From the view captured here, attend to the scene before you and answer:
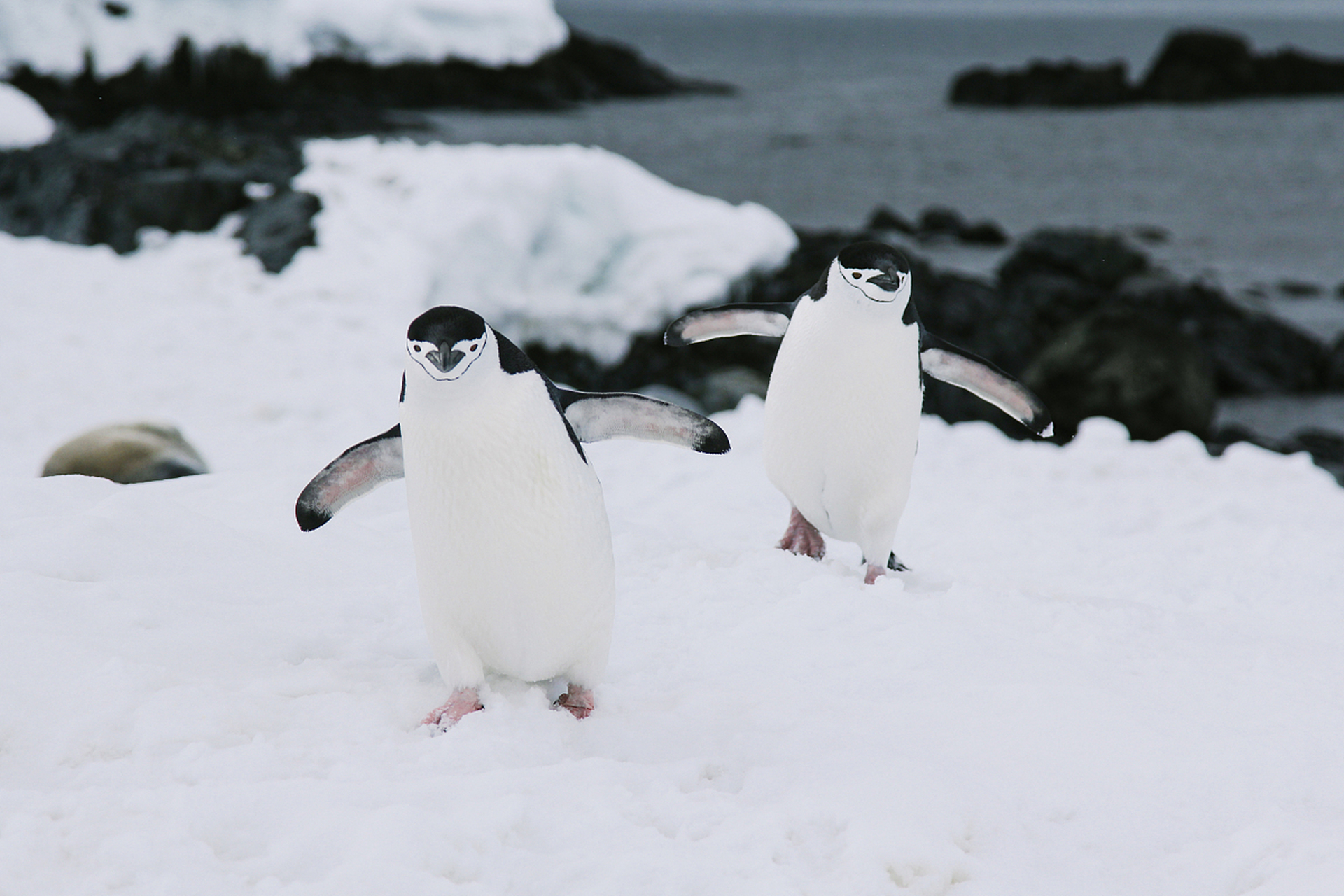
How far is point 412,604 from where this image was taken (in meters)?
2.60

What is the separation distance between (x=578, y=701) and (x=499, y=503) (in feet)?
1.46

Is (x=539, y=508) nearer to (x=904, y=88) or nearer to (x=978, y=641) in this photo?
(x=978, y=641)

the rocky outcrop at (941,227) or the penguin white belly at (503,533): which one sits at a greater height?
the penguin white belly at (503,533)

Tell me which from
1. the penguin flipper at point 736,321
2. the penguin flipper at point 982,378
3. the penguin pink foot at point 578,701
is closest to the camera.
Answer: the penguin pink foot at point 578,701

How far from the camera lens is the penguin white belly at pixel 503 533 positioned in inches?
77.4

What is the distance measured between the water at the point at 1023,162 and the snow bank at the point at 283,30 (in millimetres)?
1960

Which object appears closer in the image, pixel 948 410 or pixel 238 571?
pixel 238 571

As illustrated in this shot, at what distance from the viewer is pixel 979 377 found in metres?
3.08

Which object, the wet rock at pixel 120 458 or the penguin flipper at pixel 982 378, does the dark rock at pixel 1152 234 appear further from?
the wet rock at pixel 120 458

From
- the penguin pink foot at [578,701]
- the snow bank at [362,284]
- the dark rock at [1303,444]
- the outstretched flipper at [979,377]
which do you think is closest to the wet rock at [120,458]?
the snow bank at [362,284]

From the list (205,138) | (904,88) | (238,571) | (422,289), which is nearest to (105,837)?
(238,571)

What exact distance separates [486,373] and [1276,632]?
89.5 inches

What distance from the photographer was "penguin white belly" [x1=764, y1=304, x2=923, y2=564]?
289cm

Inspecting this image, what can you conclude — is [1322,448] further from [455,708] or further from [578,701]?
[455,708]
